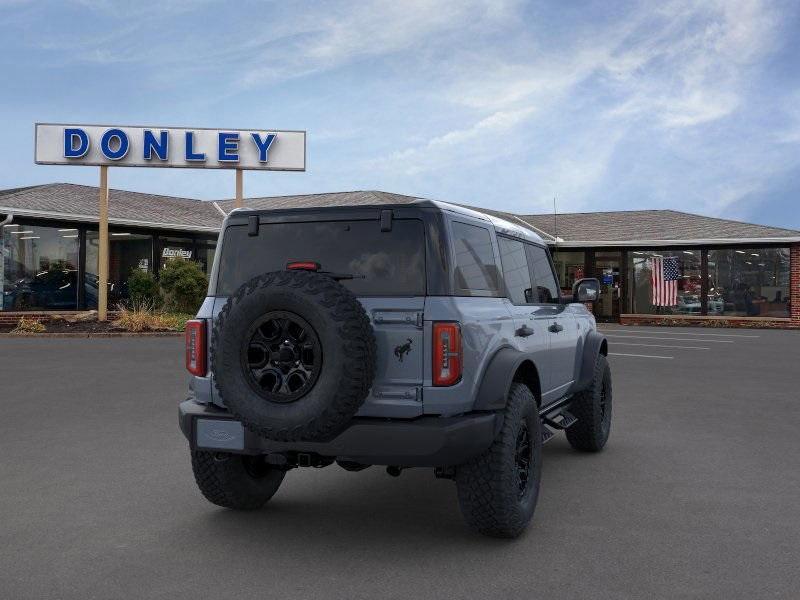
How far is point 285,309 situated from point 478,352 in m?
1.11

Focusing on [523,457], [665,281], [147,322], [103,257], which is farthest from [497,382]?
[665,281]

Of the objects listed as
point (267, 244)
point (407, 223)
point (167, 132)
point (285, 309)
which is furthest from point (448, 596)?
point (167, 132)

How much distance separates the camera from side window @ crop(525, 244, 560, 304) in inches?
247

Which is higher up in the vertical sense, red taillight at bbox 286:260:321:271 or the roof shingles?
the roof shingles

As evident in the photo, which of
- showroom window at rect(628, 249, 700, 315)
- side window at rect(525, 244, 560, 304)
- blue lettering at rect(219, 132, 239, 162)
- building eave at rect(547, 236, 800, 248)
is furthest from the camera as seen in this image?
showroom window at rect(628, 249, 700, 315)

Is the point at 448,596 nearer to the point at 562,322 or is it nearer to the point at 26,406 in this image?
the point at 562,322

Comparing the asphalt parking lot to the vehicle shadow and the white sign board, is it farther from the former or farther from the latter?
the white sign board

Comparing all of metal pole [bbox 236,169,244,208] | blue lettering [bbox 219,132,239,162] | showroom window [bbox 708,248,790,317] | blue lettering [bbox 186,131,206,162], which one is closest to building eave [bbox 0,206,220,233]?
blue lettering [bbox 186,131,206,162]

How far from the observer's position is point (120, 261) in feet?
91.6

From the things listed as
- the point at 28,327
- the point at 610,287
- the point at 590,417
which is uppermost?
the point at 610,287

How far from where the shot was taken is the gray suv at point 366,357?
4.18m

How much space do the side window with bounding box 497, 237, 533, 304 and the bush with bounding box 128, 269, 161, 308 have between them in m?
20.4

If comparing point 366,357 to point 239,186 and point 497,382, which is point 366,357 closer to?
point 497,382

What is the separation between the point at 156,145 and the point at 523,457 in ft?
73.8
